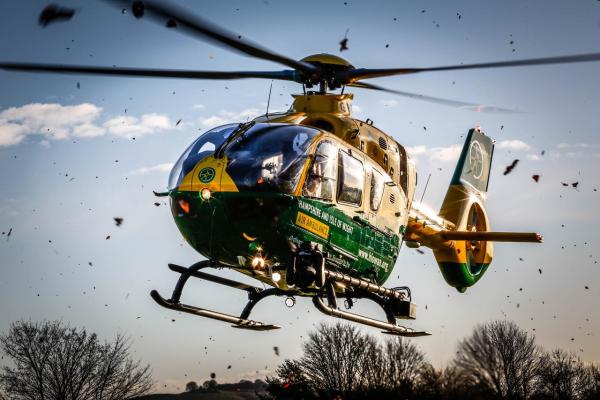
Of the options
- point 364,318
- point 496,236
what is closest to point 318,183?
point 364,318

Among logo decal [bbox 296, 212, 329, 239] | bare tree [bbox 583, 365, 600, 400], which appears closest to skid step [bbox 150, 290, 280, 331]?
logo decal [bbox 296, 212, 329, 239]

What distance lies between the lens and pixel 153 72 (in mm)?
14180

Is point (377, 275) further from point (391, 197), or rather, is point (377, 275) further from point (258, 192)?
point (258, 192)

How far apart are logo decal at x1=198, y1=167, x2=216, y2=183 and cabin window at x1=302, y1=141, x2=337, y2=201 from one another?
1.56 metres

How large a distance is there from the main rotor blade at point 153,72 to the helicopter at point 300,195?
2 centimetres

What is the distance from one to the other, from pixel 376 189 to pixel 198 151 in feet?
12.0

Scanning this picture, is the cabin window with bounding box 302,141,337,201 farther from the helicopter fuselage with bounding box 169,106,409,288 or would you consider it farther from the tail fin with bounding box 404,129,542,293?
the tail fin with bounding box 404,129,542,293

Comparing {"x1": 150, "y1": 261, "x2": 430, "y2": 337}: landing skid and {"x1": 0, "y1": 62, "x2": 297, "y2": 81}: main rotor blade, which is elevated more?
{"x1": 0, "y1": 62, "x2": 297, "y2": 81}: main rotor blade

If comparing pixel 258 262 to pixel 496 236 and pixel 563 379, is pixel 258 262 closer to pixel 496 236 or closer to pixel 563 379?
pixel 496 236

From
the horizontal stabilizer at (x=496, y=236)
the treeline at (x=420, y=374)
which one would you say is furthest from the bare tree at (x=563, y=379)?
the horizontal stabilizer at (x=496, y=236)

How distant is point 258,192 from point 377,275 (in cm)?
422

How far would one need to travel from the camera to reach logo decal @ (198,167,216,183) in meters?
14.0

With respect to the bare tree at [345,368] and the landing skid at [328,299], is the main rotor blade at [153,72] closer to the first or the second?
the landing skid at [328,299]

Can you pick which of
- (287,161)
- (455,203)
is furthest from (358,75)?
(455,203)
